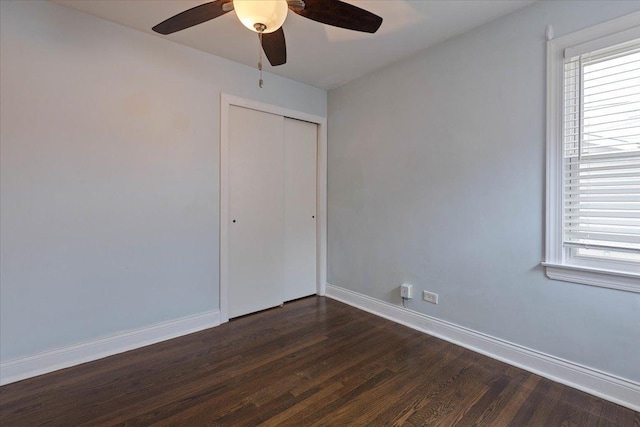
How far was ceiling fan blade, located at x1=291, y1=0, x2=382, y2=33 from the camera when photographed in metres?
1.49

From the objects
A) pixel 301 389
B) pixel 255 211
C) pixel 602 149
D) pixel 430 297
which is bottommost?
pixel 301 389

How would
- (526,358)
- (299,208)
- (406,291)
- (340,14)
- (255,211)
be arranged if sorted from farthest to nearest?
1. (299,208)
2. (255,211)
3. (406,291)
4. (526,358)
5. (340,14)

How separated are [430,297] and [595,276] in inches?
46.3

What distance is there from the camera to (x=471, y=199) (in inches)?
95.7

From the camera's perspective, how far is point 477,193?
7.86 feet

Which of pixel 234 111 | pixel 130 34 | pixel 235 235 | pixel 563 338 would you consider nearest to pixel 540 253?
pixel 563 338

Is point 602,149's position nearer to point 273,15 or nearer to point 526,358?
point 526,358

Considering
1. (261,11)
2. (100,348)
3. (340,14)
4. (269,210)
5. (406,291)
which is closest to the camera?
(261,11)

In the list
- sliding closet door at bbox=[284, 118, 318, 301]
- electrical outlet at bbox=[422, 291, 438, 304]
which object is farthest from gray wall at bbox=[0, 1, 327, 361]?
electrical outlet at bbox=[422, 291, 438, 304]

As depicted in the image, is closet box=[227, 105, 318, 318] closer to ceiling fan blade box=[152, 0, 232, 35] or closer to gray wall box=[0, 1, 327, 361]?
gray wall box=[0, 1, 327, 361]

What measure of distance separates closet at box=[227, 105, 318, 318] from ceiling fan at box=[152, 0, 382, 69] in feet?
4.48

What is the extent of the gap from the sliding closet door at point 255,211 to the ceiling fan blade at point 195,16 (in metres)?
1.30

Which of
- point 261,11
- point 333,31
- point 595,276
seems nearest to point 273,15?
point 261,11

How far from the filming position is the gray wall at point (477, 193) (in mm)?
1931
